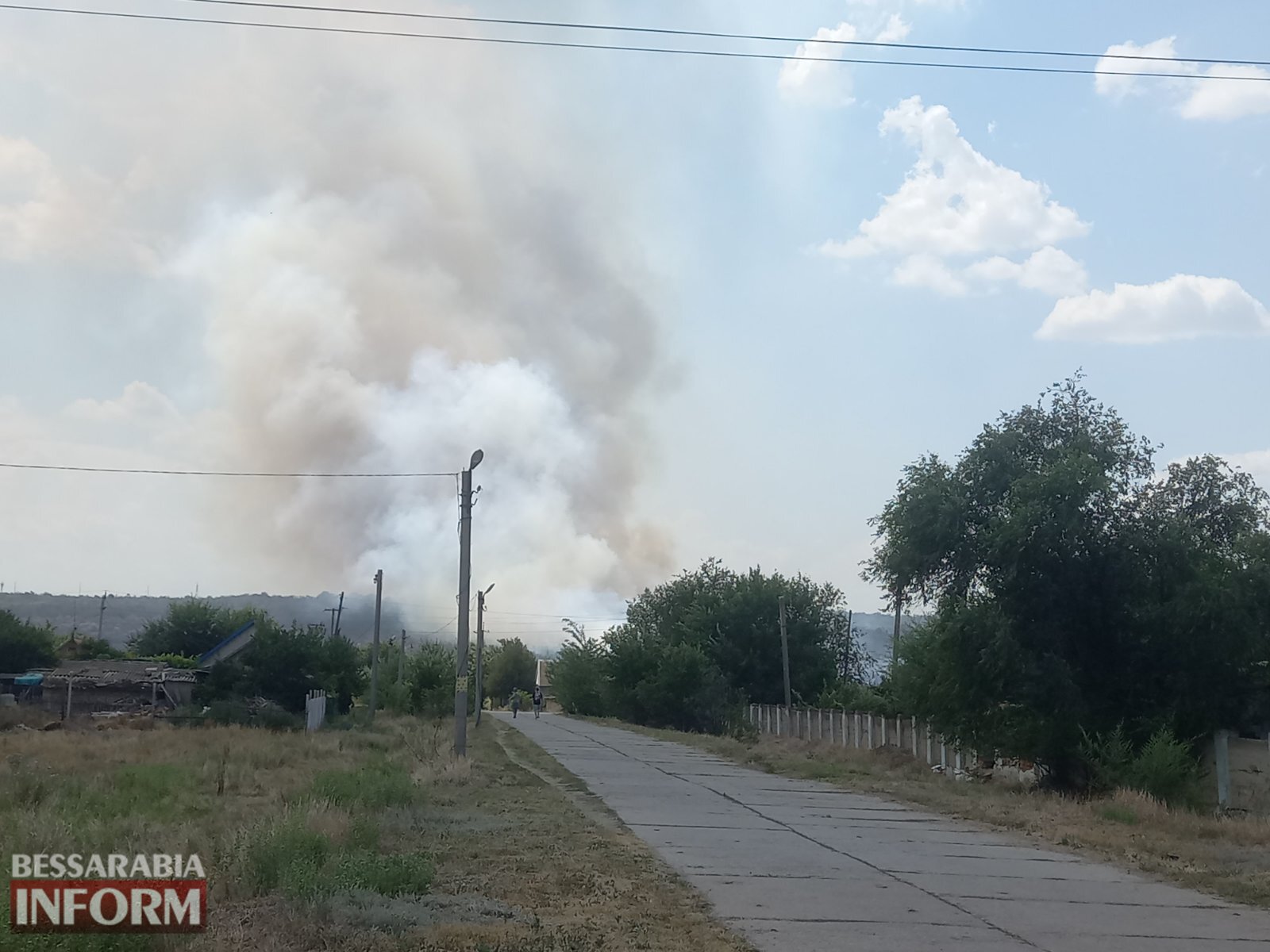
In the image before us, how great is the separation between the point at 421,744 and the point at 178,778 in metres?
13.9

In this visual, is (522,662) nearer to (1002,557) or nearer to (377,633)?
(377,633)

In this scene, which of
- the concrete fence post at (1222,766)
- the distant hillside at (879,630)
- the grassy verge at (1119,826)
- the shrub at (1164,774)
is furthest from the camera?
the distant hillside at (879,630)

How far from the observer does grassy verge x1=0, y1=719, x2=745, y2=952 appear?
807 cm

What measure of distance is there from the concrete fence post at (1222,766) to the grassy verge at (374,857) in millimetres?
12277

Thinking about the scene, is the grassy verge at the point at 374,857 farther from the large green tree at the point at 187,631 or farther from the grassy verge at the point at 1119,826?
the large green tree at the point at 187,631

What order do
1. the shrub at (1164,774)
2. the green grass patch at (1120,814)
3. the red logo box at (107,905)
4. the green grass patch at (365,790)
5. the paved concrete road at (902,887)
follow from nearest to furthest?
the red logo box at (107,905)
the paved concrete road at (902,887)
the green grass patch at (365,790)
the green grass patch at (1120,814)
the shrub at (1164,774)

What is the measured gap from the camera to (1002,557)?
25.5 m

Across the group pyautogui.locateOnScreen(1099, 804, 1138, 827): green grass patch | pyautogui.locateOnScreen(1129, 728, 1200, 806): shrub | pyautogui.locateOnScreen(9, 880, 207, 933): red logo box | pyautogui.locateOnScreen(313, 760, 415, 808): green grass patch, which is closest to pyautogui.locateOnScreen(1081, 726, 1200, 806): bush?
pyautogui.locateOnScreen(1129, 728, 1200, 806): shrub

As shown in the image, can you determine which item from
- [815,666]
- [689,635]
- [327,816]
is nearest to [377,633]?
[689,635]

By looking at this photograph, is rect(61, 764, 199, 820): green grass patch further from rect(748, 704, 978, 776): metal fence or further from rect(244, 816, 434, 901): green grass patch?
rect(748, 704, 978, 776): metal fence

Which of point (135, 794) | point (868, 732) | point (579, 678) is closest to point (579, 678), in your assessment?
point (579, 678)

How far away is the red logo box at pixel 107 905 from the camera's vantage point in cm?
723

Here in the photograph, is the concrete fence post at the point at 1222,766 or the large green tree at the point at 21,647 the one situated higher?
the large green tree at the point at 21,647

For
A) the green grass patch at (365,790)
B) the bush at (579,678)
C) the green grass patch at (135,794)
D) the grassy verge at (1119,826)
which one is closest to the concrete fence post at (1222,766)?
the grassy verge at (1119,826)
